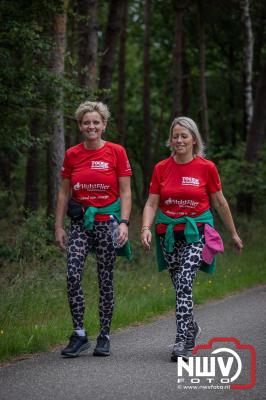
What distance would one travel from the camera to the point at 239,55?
35.4 metres

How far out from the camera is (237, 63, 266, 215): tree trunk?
2403 cm

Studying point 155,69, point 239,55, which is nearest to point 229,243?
point 239,55

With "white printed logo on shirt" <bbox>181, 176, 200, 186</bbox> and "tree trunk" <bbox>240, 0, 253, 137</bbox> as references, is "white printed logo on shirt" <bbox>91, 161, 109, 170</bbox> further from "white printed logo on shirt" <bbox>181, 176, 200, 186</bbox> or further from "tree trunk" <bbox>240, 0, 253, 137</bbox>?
"tree trunk" <bbox>240, 0, 253, 137</bbox>

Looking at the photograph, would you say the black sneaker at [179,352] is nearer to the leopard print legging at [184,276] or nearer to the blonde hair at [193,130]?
the leopard print legging at [184,276]

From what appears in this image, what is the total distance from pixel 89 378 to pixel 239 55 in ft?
97.0

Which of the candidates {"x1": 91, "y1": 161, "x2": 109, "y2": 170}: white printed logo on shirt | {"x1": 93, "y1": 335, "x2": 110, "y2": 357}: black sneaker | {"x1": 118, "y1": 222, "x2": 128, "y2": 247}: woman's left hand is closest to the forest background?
{"x1": 93, "y1": 335, "x2": 110, "y2": 357}: black sneaker

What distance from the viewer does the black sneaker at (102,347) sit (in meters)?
8.07

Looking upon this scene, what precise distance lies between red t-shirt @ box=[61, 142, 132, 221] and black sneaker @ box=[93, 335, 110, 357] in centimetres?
111

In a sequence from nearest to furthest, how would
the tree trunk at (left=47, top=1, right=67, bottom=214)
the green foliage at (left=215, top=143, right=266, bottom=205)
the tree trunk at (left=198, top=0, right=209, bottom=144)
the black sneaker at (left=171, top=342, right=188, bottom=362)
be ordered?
the black sneaker at (left=171, top=342, right=188, bottom=362) → the tree trunk at (left=47, top=1, right=67, bottom=214) → the green foliage at (left=215, top=143, right=266, bottom=205) → the tree trunk at (left=198, top=0, right=209, bottom=144)

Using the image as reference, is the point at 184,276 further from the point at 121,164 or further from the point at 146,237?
the point at 121,164

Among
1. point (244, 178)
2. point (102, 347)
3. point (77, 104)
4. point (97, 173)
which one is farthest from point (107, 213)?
point (244, 178)

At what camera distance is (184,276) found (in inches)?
319

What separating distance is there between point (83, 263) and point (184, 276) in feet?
3.03

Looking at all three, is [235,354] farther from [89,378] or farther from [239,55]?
[239,55]
